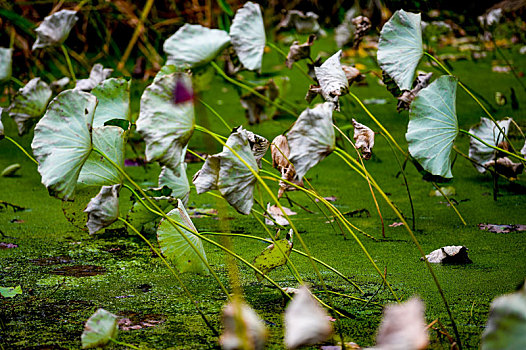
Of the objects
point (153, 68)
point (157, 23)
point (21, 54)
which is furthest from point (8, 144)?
point (157, 23)

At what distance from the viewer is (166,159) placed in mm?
834

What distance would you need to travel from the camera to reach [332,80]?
46.3 inches

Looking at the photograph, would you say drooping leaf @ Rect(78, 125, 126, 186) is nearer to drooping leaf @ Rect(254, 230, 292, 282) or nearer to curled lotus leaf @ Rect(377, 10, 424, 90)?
drooping leaf @ Rect(254, 230, 292, 282)

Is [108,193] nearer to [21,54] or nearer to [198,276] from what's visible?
[198,276]

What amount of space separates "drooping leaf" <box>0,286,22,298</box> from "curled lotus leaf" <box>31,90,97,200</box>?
0.69ft

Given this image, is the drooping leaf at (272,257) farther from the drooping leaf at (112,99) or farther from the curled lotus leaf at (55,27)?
the curled lotus leaf at (55,27)

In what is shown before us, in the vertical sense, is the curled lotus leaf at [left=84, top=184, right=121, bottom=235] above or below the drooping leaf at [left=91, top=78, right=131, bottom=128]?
below

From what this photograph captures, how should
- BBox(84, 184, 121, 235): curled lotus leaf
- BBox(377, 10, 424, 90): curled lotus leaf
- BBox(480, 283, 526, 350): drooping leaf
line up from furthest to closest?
1. BBox(377, 10, 424, 90): curled lotus leaf
2. BBox(84, 184, 121, 235): curled lotus leaf
3. BBox(480, 283, 526, 350): drooping leaf

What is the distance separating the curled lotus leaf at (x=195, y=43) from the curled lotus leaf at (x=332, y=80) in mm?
414

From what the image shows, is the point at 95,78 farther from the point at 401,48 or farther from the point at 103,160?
the point at 401,48

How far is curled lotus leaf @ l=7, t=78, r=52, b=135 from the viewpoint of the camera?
1454 millimetres

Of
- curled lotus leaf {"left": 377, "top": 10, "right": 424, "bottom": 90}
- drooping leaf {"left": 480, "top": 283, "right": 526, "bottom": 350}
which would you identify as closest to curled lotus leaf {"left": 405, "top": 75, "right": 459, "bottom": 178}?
curled lotus leaf {"left": 377, "top": 10, "right": 424, "bottom": 90}

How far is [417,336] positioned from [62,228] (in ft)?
3.77

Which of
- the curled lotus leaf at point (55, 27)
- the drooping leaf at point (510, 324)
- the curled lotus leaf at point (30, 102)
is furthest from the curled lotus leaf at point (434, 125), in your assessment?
the curled lotus leaf at point (55, 27)
